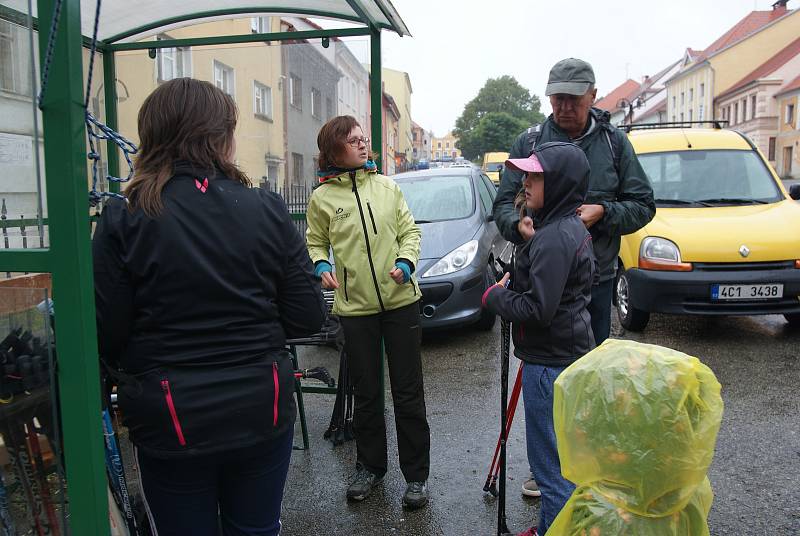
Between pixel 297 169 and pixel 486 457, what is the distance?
7.51ft

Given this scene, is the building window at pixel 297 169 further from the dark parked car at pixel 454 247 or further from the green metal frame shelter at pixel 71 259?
the green metal frame shelter at pixel 71 259

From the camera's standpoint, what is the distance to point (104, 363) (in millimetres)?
1909

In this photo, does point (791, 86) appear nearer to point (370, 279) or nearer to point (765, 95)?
point (765, 95)

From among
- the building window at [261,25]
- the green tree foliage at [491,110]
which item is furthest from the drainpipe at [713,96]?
the building window at [261,25]

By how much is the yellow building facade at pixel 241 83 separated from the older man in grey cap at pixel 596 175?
6.56 feet

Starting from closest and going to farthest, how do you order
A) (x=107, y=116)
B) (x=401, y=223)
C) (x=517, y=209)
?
1. (x=517, y=209)
2. (x=401, y=223)
3. (x=107, y=116)

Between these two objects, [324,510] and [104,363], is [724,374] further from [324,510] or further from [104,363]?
[104,363]

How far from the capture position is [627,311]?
6770mm

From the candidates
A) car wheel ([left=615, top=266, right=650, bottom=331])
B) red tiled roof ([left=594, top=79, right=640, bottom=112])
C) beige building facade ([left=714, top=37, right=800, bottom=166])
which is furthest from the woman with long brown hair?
red tiled roof ([left=594, top=79, right=640, bottom=112])

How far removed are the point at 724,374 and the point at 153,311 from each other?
4931 mm

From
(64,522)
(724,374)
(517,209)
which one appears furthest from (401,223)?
(724,374)

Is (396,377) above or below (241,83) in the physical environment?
below

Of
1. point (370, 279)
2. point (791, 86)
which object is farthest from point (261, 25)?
point (791, 86)

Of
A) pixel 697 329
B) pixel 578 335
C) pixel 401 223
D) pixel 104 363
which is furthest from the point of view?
pixel 697 329
